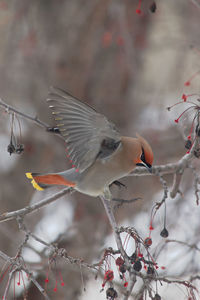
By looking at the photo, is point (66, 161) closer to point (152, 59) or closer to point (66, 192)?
point (66, 192)

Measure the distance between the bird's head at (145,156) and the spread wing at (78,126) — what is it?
25 cm

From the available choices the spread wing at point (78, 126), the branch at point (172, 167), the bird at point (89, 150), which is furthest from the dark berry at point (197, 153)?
the spread wing at point (78, 126)

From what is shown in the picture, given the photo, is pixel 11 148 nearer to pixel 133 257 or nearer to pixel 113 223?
pixel 113 223

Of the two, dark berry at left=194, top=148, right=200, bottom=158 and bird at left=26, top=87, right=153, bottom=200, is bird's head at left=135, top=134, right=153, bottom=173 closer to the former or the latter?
bird at left=26, top=87, right=153, bottom=200

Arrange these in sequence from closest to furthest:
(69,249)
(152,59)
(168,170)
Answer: (168,170) < (69,249) < (152,59)

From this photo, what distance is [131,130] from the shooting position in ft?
17.8

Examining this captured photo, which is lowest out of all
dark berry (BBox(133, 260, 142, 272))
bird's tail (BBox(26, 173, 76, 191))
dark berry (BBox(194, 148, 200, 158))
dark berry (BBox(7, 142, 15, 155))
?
dark berry (BBox(133, 260, 142, 272))

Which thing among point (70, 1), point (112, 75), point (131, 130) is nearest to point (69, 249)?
point (131, 130)

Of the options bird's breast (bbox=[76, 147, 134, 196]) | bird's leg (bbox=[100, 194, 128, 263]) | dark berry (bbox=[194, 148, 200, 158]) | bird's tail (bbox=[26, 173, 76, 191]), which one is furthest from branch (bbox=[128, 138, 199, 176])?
bird's tail (bbox=[26, 173, 76, 191])

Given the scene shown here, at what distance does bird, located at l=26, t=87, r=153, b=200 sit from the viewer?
261 centimetres

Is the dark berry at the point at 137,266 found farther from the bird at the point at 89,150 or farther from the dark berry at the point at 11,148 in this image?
the dark berry at the point at 11,148

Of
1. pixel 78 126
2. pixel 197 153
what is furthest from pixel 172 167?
pixel 78 126

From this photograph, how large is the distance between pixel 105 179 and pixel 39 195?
264cm

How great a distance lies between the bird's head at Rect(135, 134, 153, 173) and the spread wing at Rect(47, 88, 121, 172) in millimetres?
252
